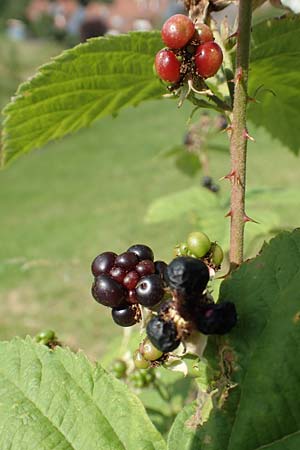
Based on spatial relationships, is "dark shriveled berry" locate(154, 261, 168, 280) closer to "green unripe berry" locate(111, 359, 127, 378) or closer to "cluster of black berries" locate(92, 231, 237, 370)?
"cluster of black berries" locate(92, 231, 237, 370)

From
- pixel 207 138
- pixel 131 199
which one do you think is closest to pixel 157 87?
pixel 207 138

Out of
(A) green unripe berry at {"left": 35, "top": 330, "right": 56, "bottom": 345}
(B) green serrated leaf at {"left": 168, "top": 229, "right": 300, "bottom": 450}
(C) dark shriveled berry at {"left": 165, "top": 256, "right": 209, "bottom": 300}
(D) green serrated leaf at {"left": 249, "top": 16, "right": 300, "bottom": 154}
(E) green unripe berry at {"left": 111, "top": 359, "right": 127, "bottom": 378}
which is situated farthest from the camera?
(E) green unripe berry at {"left": 111, "top": 359, "right": 127, "bottom": 378}

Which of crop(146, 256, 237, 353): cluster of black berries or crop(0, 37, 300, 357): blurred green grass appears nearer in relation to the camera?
crop(146, 256, 237, 353): cluster of black berries

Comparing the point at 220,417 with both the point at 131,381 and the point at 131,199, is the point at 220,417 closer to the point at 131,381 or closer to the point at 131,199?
the point at 131,381

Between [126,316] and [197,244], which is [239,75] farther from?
[126,316]

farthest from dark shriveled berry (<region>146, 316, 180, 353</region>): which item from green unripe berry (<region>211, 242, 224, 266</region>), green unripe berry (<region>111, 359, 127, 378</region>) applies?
green unripe berry (<region>111, 359, 127, 378</region>)

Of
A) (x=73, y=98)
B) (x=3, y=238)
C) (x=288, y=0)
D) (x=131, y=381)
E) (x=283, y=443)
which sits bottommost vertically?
(x=3, y=238)
